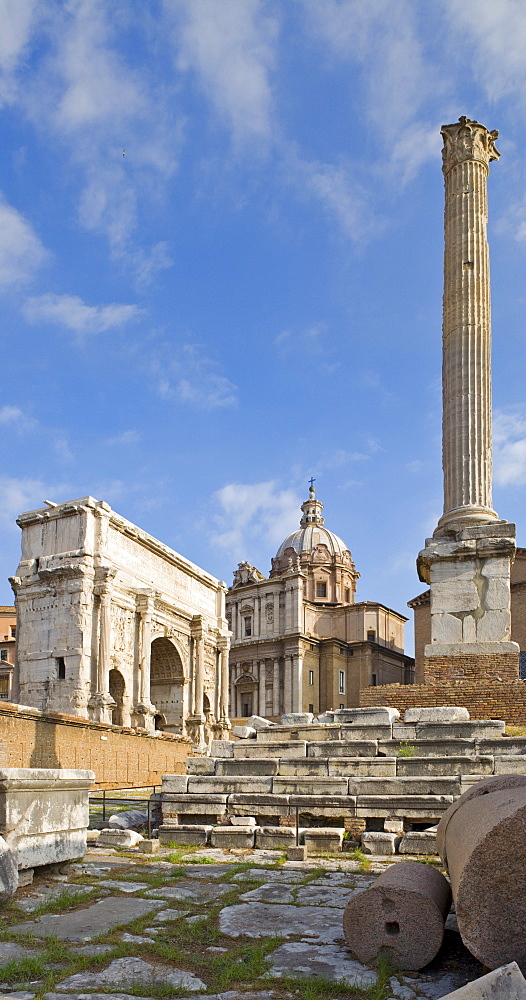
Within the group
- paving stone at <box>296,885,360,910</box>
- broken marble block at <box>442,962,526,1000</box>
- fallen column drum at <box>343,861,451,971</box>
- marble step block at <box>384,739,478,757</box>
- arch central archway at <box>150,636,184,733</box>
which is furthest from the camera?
arch central archway at <box>150,636,184,733</box>

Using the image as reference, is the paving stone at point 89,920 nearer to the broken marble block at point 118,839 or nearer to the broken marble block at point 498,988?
the broken marble block at point 498,988

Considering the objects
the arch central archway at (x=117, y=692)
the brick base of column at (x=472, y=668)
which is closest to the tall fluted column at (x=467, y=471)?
the brick base of column at (x=472, y=668)

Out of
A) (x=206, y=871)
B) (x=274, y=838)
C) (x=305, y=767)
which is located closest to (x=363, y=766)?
(x=305, y=767)

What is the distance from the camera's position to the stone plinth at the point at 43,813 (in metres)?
6.25

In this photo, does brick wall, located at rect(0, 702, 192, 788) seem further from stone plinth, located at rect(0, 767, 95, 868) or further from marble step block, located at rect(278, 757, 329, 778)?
stone plinth, located at rect(0, 767, 95, 868)

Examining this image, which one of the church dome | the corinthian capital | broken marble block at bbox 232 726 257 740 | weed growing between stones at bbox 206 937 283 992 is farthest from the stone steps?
the church dome

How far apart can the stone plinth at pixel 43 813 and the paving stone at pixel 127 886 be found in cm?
63

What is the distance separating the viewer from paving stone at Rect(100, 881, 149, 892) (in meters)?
6.20

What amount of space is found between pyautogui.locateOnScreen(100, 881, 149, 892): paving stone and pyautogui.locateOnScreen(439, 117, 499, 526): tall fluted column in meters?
9.15

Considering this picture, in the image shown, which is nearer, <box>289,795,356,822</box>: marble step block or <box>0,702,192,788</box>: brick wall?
<box>289,795,356,822</box>: marble step block

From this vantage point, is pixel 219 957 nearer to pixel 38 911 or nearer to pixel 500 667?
pixel 38 911

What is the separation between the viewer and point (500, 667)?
12.5m

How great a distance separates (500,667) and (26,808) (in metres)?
8.16

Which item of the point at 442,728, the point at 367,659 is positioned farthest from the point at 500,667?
the point at 367,659
